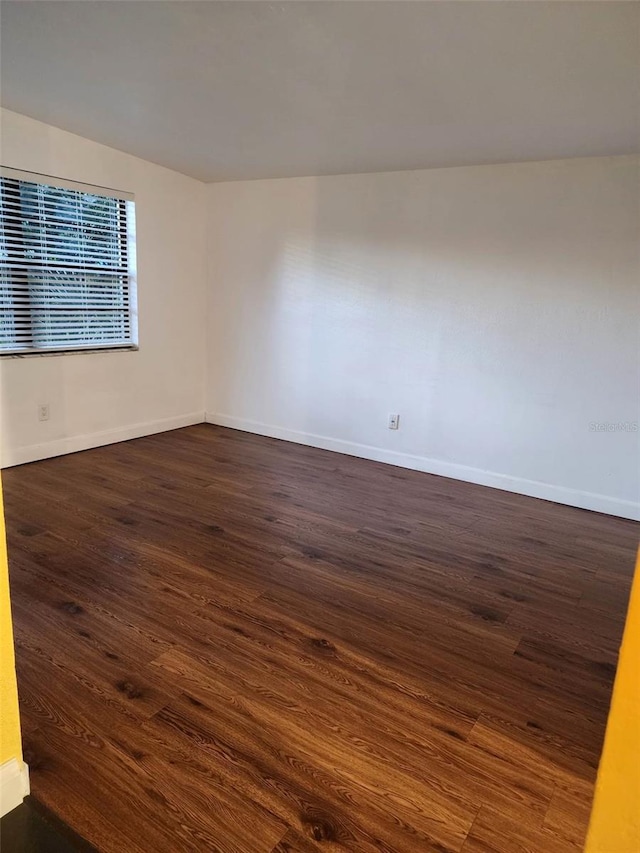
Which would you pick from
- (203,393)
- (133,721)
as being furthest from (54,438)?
(133,721)

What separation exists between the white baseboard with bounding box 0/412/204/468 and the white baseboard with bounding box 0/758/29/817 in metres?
2.66

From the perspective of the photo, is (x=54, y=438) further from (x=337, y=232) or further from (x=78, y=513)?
(x=337, y=232)

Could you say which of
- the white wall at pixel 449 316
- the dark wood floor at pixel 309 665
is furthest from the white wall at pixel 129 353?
the dark wood floor at pixel 309 665

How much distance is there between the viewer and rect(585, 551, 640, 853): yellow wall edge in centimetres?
76

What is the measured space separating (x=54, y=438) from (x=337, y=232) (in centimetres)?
267

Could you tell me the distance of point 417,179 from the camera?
3812 mm

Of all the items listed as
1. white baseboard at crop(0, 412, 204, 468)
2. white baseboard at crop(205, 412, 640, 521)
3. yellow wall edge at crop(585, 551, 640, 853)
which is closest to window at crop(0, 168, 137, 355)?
white baseboard at crop(0, 412, 204, 468)

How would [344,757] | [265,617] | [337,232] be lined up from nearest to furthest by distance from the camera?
1. [344,757]
2. [265,617]
3. [337,232]

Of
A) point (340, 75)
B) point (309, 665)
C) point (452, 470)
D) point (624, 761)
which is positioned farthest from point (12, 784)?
point (452, 470)

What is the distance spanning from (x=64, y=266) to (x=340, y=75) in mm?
2435

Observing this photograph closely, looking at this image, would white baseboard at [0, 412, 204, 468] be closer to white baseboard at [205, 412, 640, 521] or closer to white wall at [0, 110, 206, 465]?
white wall at [0, 110, 206, 465]

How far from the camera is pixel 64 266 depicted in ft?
12.5

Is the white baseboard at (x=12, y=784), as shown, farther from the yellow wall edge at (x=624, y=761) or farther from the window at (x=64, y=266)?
the window at (x=64, y=266)

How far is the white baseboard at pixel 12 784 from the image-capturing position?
1.20 m
